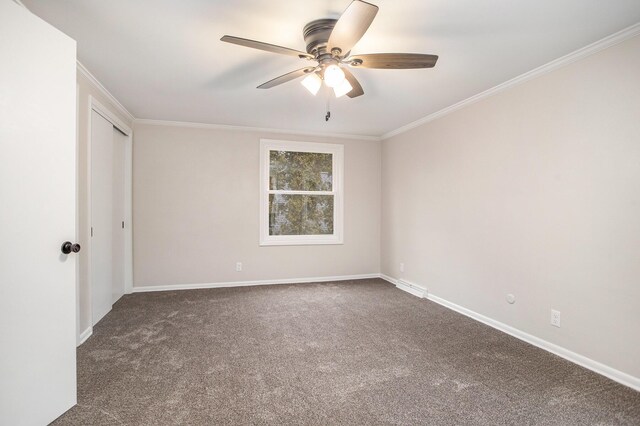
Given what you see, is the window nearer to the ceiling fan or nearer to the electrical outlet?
the ceiling fan

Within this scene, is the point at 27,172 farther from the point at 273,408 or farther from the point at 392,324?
the point at 392,324

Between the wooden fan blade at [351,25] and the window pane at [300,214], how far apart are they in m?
3.14

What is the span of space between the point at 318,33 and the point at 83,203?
245 centimetres

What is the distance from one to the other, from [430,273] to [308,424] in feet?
9.28

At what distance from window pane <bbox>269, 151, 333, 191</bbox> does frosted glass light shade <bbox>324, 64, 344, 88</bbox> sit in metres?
2.85

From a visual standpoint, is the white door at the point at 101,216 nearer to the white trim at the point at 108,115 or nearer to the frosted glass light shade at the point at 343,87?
the white trim at the point at 108,115

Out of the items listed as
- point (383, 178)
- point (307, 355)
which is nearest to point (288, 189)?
point (383, 178)

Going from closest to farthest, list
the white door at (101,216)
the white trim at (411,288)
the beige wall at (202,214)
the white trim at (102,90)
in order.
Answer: the white trim at (102,90)
the white door at (101,216)
the white trim at (411,288)
the beige wall at (202,214)

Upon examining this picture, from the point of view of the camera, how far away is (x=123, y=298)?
4.03 meters

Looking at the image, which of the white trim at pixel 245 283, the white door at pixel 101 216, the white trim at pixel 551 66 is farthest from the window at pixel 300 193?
the white door at pixel 101 216

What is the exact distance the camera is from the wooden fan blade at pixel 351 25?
57.9 inches

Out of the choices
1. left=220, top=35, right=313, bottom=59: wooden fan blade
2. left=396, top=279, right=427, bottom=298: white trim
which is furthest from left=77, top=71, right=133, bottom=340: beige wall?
left=396, top=279, right=427, bottom=298: white trim

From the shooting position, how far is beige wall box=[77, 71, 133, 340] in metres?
2.72

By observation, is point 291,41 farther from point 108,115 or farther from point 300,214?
point 300,214
